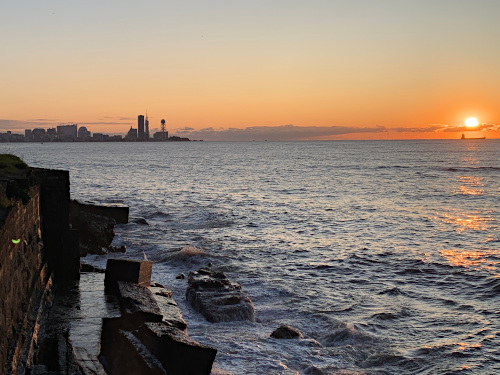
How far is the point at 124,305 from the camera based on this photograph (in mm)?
10531

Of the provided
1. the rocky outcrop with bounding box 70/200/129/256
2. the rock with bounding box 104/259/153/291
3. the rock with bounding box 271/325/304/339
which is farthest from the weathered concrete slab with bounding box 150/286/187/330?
the rocky outcrop with bounding box 70/200/129/256

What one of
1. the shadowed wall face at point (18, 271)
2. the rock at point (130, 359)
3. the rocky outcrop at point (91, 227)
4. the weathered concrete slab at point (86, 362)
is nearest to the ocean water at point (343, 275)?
the rocky outcrop at point (91, 227)

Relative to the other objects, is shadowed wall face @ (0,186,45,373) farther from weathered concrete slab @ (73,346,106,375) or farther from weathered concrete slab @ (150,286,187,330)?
weathered concrete slab @ (150,286,187,330)

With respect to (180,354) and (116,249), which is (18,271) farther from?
(116,249)

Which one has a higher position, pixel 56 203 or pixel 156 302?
pixel 56 203

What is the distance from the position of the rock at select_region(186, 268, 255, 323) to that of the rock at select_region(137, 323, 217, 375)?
183 inches

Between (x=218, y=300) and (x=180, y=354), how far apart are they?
5540 millimetres

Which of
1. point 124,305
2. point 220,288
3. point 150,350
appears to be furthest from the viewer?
point 220,288

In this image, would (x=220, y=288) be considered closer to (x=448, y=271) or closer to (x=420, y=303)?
(x=420, y=303)

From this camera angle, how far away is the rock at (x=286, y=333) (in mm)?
12469

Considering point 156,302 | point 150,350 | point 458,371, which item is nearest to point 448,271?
point 458,371

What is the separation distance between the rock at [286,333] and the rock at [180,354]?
4.02 metres

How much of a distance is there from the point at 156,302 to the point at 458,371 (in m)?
6.62

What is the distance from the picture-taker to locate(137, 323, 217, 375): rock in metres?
8.52
